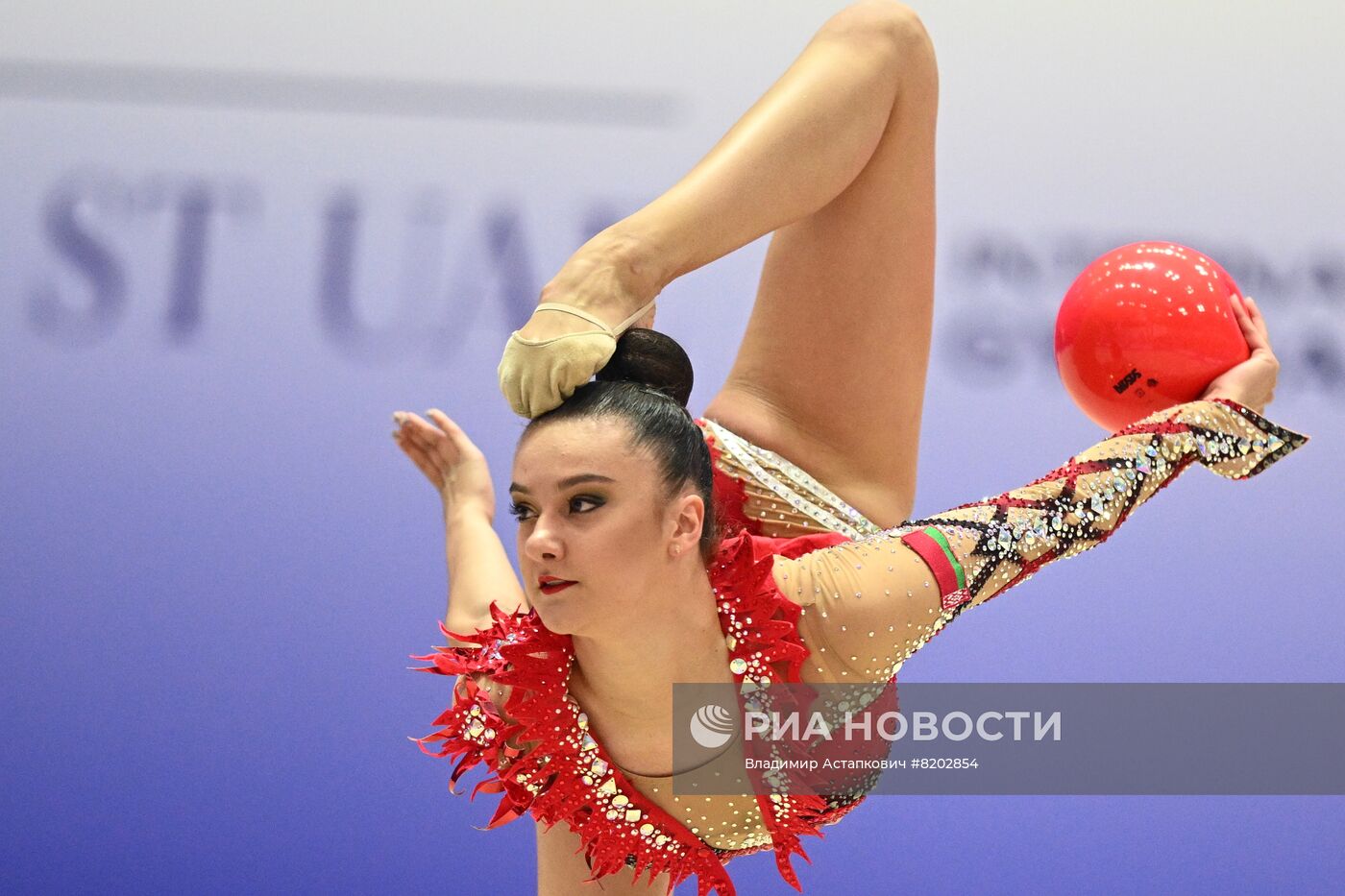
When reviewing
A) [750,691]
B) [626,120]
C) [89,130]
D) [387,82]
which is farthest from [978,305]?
[89,130]

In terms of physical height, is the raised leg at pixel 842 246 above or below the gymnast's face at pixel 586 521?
above

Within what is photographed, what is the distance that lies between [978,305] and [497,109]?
0.95 meters

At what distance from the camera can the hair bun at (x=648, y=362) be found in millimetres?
1297

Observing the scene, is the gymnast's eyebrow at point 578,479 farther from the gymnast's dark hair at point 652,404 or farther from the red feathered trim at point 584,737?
the red feathered trim at point 584,737

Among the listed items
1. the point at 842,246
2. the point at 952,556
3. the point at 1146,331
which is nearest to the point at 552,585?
the point at 952,556

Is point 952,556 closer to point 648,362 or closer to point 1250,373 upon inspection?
point 648,362

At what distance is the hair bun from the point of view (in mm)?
1297

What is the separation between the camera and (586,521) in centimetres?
124

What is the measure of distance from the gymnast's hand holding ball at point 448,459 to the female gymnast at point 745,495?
128mm

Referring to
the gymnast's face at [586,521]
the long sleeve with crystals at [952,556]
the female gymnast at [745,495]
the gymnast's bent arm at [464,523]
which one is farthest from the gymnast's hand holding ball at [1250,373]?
the gymnast's bent arm at [464,523]

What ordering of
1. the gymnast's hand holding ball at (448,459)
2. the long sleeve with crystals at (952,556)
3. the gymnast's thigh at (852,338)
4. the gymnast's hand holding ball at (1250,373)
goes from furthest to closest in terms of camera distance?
the gymnast's hand holding ball at (448,459)
the gymnast's thigh at (852,338)
the gymnast's hand holding ball at (1250,373)
the long sleeve with crystals at (952,556)

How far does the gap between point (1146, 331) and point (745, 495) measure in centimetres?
49

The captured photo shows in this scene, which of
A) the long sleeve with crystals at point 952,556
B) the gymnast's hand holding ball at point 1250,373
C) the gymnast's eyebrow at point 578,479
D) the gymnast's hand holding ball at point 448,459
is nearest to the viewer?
the gymnast's eyebrow at point 578,479

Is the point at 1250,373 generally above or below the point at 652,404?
above
